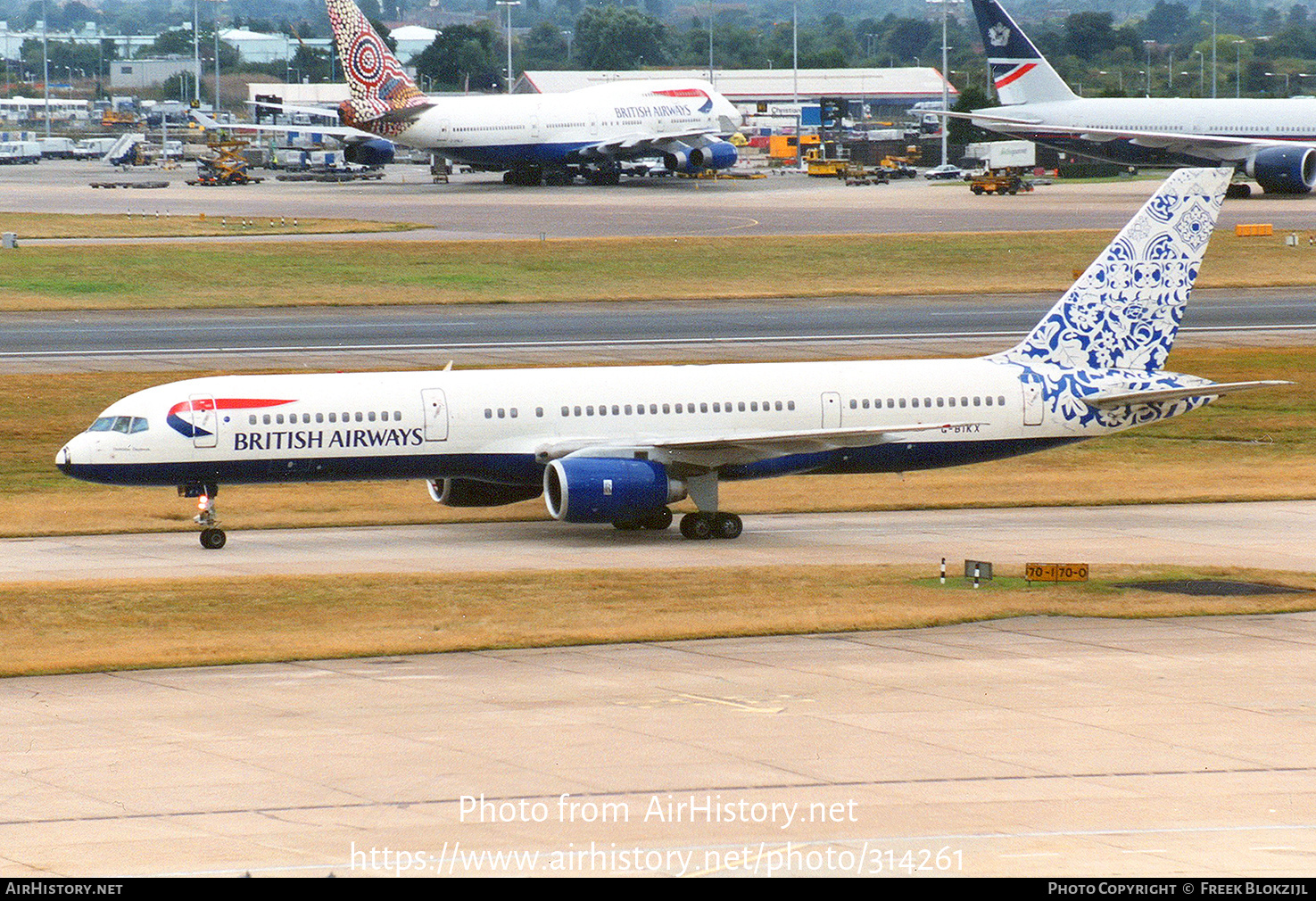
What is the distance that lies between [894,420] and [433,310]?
40294 millimetres

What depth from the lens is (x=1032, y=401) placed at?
4372cm

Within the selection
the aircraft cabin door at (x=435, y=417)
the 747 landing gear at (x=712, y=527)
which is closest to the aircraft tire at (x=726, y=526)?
the 747 landing gear at (x=712, y=527)

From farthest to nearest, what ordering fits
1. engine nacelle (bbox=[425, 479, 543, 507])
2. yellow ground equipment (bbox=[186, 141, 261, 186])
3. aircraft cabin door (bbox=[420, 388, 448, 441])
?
1. yellow ground equipment (bbox=[186, 141, 261, 186])
2. engine nacelle (bbox=[425, 479, 543, 507])
3. aircraft cabin door (bbox=[420, 388, 448, 441])

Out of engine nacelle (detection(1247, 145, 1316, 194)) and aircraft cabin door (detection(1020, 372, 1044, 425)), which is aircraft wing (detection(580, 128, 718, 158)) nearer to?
engine nacelle (detection(1247, 145, 1316, 194))

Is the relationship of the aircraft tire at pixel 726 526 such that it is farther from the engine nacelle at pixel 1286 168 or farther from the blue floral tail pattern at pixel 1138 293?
the engine nacelle at pixel 1286 168

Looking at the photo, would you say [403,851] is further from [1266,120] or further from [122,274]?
[1266,120]

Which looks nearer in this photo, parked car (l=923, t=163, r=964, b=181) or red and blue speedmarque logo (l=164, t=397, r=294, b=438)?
red and blue speedmarque logo (l=164, t=397, r=294, b=438)

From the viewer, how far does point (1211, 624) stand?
32.5 m

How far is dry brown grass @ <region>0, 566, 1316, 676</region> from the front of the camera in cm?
3094

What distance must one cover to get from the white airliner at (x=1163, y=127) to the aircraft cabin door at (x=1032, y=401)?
245 feet

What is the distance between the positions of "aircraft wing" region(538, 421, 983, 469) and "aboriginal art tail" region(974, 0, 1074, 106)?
8579 cm

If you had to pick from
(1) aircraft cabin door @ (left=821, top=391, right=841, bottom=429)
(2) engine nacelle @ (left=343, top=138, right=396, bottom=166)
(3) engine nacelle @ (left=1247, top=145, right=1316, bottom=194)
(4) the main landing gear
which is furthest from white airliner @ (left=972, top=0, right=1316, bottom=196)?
(4) the main landing gear

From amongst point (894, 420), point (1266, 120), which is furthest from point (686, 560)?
point (1266, 120)

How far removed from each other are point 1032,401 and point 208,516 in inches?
784
